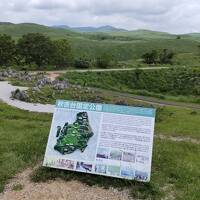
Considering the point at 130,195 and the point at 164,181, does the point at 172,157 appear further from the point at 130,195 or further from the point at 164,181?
the point at 130,195

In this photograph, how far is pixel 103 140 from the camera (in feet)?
36.9

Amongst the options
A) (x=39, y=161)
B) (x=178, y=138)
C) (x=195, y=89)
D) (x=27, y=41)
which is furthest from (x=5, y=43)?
(x=39, y=161)

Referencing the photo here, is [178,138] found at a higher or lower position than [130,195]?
lower

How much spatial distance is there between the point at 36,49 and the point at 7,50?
434cm

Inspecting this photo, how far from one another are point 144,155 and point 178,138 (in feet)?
27.2

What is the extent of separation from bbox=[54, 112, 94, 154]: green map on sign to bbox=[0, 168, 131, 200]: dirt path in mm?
889

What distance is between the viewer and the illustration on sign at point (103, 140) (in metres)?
10.9

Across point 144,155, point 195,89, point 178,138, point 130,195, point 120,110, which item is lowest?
point 195,89

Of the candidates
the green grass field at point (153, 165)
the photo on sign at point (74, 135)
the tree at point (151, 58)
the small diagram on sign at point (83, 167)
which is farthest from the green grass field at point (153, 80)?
the small diagram on sign at point (83, 167)

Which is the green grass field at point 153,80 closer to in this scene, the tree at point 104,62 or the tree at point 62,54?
the tree at point 104,62

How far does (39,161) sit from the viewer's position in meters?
12.8

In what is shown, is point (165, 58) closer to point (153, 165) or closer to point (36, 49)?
point (36, 49)

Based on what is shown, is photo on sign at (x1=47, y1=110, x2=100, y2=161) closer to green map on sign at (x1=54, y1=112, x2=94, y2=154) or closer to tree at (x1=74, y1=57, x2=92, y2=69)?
green map on sign at (x1=54, y1=112, x2=94, y2=154)

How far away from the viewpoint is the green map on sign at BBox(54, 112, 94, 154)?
37.6ft
